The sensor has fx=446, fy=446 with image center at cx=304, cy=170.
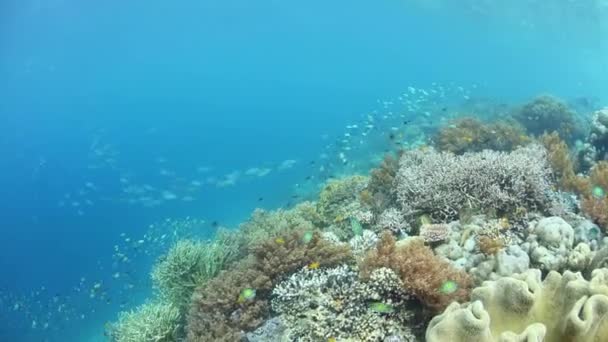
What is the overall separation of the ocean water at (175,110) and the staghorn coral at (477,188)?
848 cm

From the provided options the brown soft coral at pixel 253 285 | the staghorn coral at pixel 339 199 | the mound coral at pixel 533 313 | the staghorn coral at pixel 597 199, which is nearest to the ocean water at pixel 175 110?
the staghorn coral at pixel 339 199

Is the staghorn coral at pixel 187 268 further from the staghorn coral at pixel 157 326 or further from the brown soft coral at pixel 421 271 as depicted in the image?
the brown soft coral at pixel 421 271

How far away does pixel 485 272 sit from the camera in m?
5.88

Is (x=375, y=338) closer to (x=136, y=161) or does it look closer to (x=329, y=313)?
(x=329, y=313)

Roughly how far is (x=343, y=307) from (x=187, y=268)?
439cm

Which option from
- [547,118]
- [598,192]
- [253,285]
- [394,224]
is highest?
[547,118]

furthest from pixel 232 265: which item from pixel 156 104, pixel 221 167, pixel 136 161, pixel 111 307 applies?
pixel 156 104

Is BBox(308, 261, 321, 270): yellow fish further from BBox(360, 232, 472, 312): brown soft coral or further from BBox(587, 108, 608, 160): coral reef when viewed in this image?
BBox(587, 108, 608, 160): coral reef

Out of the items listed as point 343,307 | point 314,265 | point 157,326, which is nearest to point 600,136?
point 314,265

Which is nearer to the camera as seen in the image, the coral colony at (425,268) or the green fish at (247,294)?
the coral colony at (425,268)

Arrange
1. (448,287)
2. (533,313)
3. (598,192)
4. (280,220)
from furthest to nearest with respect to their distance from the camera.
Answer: (280,220) → (598,192) → (448,287) → (533,313)

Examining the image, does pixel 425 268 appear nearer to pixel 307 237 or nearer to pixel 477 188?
pixel 307 237

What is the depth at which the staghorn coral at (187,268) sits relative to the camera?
887 centimetres

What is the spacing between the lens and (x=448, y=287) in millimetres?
5133
